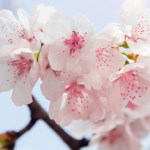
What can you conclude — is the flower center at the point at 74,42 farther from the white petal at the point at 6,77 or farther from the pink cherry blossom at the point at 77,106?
the white petal at the point at 6,77

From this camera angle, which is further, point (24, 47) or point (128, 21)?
point (128, 21)

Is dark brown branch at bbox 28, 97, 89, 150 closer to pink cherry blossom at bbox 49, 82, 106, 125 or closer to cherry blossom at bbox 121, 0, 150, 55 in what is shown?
pink cherry blossom at bbox 49, 82, 106, 125

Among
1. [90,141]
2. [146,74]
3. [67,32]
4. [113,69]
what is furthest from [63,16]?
[90,141]

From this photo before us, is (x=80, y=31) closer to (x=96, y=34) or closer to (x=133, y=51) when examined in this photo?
(x=96, y=34)

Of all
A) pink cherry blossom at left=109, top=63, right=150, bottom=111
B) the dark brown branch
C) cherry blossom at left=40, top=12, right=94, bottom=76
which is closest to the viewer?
cherry blossom at left=40, top=12, right=94, bottom=76

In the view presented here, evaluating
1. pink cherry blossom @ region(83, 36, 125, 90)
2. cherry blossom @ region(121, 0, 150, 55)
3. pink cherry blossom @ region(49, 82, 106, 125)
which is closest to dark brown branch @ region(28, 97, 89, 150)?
pink cherry blossom @ region(49, 82, 106, 125)

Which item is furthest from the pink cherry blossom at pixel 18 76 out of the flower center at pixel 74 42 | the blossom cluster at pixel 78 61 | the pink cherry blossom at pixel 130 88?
the pink cherry blossom at pixel 130 88

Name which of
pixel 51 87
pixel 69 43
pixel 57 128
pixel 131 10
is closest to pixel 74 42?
pixel 69 43
